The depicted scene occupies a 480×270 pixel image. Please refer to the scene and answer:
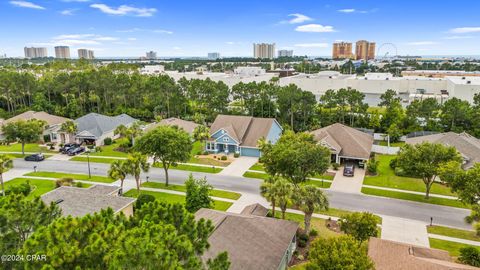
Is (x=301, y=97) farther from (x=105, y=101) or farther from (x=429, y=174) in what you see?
(x=105, y=101)

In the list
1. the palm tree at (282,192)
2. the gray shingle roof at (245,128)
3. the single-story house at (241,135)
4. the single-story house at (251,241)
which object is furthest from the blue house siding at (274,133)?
the single-story house at (251,241)

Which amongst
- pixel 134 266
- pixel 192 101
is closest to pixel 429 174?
pixel 134 266

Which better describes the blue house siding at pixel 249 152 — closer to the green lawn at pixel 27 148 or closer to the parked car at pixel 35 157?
the parked car at pixel 35 157

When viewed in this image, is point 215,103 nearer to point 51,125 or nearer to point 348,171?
point 51,125

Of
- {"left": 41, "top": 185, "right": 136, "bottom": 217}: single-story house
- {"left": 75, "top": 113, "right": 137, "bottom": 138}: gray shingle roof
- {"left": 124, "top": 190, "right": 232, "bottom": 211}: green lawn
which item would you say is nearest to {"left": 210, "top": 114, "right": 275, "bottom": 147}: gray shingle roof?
{"left": 124, "top": 190, "right": 232, "bottom": 211}: green lawn

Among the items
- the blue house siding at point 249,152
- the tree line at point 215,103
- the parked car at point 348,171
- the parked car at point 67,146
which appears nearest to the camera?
the parked car at point 348,171

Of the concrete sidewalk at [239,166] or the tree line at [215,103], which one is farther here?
the tree line at [215,103]
